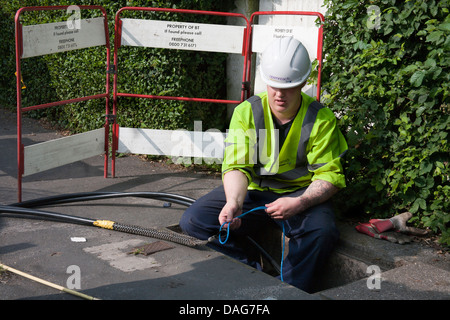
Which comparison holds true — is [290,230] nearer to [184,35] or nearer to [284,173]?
[284,173]

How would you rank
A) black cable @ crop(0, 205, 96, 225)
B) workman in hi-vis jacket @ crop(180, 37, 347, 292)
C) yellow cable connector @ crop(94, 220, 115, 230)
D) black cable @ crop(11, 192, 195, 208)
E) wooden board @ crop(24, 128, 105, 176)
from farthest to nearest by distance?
wooden board @ crop(24, 128, 105, 176) → black cable @ crop(11, 192, 195, 208) → black cable @ crop(0, 205, 96, 225) → yellow cable connector @ crop(94, 220, 115, 230) → workman in hi-vis jacket @ crop(180, 37, 347, 292)

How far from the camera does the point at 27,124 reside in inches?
349

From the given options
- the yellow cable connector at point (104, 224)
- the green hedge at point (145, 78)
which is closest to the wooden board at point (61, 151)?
the green hedge at point (145, 78)

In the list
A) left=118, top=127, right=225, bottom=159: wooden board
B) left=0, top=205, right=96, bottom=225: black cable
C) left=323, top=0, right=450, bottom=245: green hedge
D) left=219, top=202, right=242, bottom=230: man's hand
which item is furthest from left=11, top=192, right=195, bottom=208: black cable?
left=323, top=0, right=450, bottom=245: green hedge

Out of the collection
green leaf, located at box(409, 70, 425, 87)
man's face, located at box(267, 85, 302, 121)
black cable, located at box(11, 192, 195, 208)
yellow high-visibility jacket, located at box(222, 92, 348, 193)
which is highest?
green leaf, located at box(409, 70, 425, 87)

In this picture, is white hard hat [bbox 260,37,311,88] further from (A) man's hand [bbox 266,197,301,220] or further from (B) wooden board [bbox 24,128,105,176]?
(B) wooden board [bbox 24,128,105,176]

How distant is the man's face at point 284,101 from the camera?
14.0ft

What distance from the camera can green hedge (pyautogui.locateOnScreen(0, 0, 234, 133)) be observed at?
6910 millimetres

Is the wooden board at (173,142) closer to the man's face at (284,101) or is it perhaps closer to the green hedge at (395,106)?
the green hedge at (395,106)

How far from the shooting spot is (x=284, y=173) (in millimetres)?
4508

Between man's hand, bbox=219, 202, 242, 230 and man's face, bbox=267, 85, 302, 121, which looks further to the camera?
man's face, bbox=267, 85, 302, 121

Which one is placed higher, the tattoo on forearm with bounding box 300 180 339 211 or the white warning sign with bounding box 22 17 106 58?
the white warning sign with bounding box 22 17 106 58

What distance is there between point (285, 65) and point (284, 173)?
2.78ft
